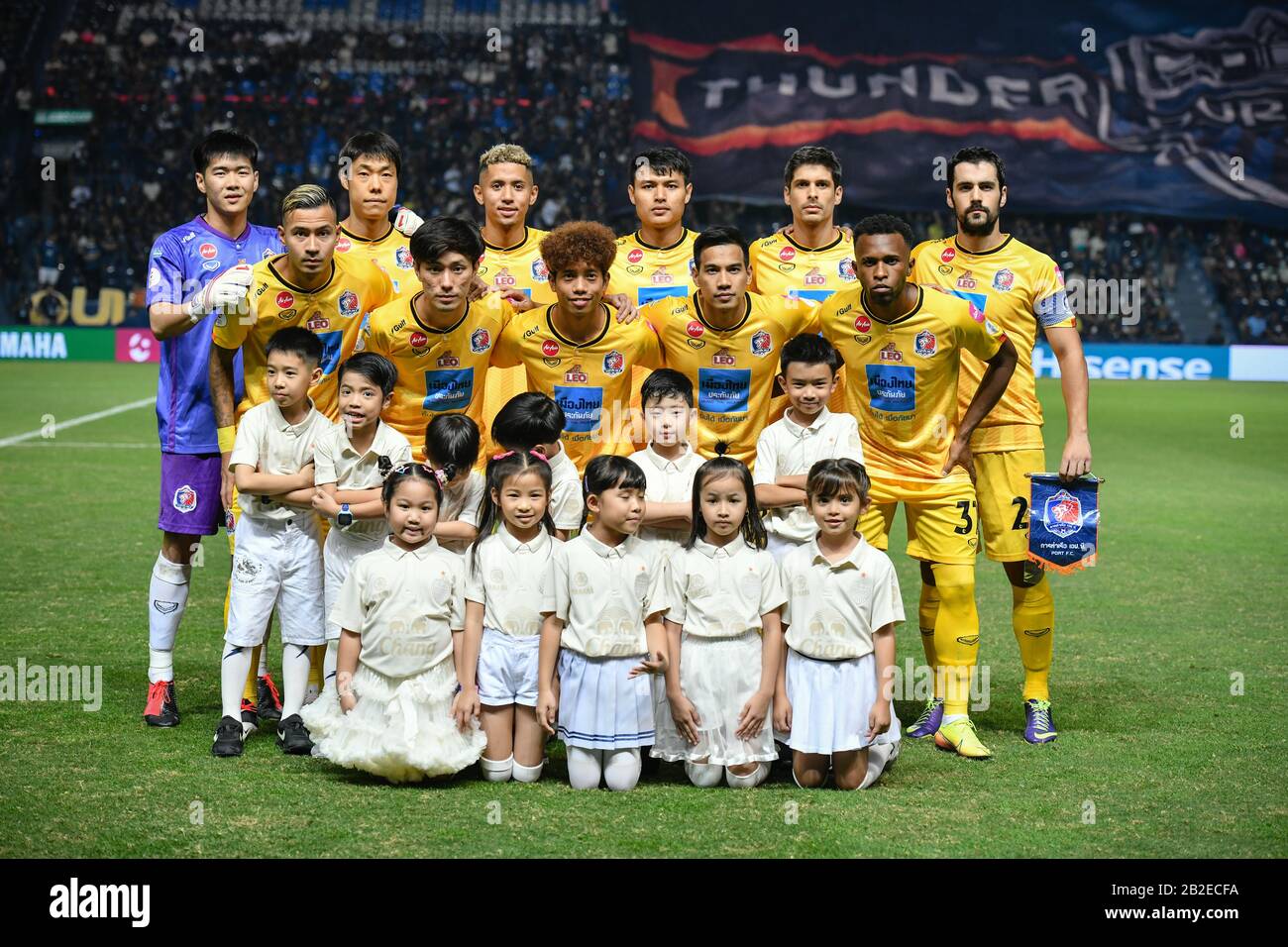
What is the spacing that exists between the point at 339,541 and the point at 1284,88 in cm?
2998

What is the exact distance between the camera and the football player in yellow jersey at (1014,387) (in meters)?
6.04

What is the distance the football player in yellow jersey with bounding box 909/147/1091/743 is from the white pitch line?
1235 centimetres

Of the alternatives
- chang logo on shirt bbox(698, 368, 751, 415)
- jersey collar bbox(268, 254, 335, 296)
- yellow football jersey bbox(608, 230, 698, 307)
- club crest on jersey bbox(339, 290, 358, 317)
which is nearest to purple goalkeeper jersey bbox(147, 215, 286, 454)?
jersey collar bbox(268, 254, 335, 296)

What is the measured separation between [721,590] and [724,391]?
109 centimetres

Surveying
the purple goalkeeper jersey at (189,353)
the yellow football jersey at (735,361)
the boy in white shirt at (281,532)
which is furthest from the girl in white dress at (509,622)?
the purple goalkeeper jersey at (189,353)

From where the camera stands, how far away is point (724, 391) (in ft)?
19.6

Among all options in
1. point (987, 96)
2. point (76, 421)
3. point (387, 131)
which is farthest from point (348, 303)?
point (387, 131)

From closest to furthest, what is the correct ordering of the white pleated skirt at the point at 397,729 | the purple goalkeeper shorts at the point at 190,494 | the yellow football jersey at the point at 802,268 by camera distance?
the white pleated skirt at the point at 397,729 → the purple goalkeeper shorts at the point at 190,494 → the yellow football jersey at the point at 802,268

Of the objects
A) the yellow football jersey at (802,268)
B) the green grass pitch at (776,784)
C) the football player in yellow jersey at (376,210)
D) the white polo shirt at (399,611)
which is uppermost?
the football player in yellow jersey at (376,210)

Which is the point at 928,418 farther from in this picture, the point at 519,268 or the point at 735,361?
the point at 519,268

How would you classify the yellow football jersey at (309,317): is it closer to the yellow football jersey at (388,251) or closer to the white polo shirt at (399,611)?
the yellow football jersey at (388,251)

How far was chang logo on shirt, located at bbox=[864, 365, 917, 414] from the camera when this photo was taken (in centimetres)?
584

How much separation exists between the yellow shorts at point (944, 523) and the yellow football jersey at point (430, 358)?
69.3 inches

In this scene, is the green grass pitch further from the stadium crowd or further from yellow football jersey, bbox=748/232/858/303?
the stadium crowd
